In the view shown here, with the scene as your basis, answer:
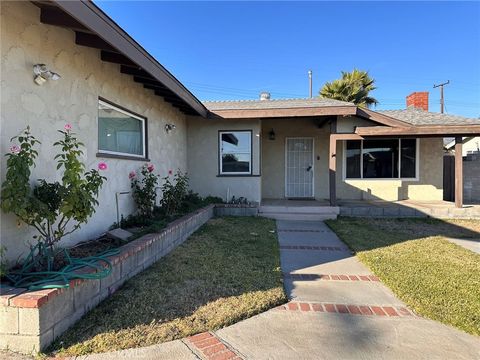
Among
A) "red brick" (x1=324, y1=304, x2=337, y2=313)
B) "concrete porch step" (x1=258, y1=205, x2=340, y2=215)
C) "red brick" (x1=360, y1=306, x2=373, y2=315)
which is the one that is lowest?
"red brick" (x1=360, y1=306, x2=373, y2=315)

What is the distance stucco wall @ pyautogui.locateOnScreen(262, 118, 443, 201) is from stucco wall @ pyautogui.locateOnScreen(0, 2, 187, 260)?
609 centimetres

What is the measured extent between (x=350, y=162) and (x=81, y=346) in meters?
10.1

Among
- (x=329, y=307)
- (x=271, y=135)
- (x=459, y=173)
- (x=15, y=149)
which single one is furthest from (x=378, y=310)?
(x=271, y=135)

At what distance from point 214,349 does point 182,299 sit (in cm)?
92

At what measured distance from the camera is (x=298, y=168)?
11.1m

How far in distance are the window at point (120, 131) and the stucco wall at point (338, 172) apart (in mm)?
5583

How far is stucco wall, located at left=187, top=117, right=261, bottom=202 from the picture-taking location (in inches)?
366

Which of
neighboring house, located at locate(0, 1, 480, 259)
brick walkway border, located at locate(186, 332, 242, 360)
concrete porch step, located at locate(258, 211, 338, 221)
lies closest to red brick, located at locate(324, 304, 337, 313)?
brick walkway border, located at locate(186, 332, 242, 360)

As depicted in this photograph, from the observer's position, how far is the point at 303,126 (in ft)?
36.2

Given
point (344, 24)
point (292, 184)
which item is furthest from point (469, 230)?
point (344, 24)

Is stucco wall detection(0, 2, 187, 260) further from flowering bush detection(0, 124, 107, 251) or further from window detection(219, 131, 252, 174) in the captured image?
window detection(219, 131, 252, 174)

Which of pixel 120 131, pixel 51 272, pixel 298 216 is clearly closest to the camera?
pixel 51 272

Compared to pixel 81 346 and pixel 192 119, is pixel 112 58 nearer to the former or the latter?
pixel 81 346

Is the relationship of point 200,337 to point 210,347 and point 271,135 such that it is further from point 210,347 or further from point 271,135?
point 271,135
